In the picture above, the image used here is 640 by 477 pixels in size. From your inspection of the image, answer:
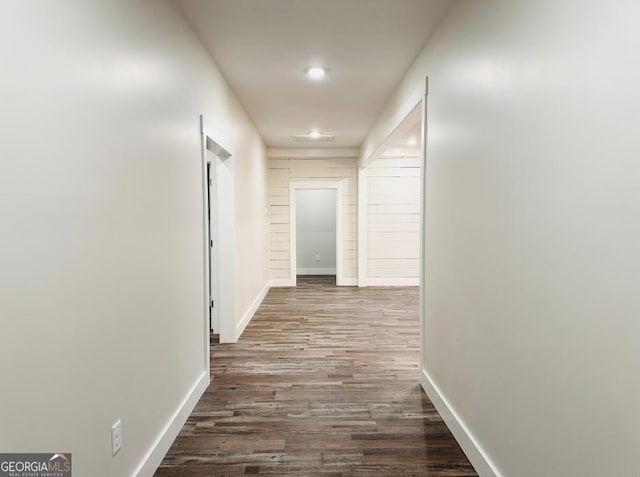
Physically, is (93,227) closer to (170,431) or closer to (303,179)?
(170,431)

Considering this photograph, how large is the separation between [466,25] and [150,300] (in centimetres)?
225

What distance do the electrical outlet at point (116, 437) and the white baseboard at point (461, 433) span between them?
167 centimetres

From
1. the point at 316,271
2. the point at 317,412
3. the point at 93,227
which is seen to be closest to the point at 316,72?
the point at 93,227

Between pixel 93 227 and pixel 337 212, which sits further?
pixel 337 212

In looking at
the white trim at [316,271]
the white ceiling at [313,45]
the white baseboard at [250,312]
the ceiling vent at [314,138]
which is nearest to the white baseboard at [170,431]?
the white baseboard at [250,312]

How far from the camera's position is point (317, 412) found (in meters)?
2.57

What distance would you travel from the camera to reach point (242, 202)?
455 centimetres

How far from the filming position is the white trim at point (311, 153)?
284 inches

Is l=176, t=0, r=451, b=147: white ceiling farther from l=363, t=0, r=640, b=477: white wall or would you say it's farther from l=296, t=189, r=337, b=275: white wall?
l=296, t=189, r=337, b=275: white wall

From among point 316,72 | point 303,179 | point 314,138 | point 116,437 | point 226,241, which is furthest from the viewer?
point 303,179

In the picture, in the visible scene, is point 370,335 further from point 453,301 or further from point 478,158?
point 478,158

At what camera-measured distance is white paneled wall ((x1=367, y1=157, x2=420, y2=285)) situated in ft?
23.9

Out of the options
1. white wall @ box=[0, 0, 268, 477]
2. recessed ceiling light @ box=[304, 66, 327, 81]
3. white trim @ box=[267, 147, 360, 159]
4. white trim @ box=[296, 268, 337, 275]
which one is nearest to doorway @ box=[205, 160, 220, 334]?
recessed ceiling light @ box=[304, 66, 327, 81]

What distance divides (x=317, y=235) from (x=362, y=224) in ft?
7.22
